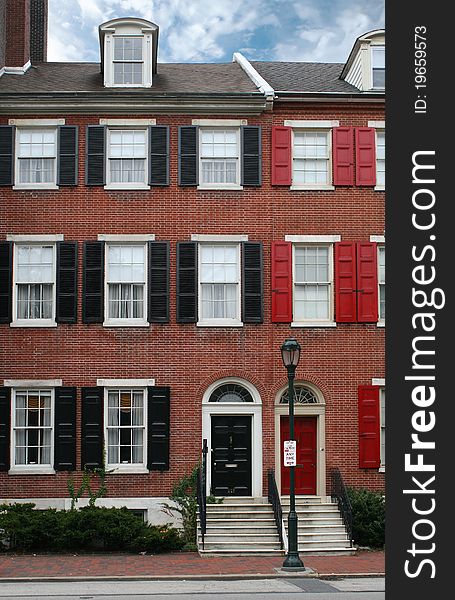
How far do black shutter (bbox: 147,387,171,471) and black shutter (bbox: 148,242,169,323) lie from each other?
1878 millimetres

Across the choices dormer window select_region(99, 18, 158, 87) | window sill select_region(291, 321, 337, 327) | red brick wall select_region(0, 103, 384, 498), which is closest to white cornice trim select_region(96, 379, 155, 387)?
red brick wall select_region(0, 103, 384, 498)

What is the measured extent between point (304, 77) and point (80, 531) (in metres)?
14.4

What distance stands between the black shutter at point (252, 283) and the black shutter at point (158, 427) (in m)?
2.85

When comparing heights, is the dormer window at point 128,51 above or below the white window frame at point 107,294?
above

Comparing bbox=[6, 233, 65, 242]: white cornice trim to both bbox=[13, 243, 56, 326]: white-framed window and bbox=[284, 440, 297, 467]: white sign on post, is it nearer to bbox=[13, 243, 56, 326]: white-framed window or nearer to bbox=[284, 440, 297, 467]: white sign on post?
bbox=[13, 243, 56, 326]: white-framed window

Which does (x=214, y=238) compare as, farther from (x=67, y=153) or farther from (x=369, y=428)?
(x=369, y=428)

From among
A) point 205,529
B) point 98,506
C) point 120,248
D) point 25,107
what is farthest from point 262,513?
point 25,107

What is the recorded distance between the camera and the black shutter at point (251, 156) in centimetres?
2434

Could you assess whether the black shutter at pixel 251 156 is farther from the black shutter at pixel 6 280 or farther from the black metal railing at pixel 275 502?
the black metal railing at pixel 275 502

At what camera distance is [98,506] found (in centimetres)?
2303

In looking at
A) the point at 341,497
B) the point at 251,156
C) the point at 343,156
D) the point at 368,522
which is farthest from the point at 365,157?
the point at 368,522

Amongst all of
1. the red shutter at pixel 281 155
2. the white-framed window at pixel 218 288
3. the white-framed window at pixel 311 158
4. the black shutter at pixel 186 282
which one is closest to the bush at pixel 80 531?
the black shutter at pixel 186 282

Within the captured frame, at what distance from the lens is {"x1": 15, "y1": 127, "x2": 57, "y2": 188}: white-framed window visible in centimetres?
2433

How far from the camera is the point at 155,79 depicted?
2609 centimetres
